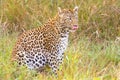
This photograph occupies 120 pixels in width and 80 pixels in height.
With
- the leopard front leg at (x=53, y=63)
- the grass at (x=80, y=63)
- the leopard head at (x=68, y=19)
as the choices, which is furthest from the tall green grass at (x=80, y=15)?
the leopard front leg at (x=53, y=63)

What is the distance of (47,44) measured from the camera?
22.9 feet

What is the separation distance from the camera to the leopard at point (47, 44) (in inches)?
273

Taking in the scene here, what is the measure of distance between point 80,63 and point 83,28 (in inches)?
78.7

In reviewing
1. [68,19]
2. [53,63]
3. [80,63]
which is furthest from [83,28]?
[80,63]

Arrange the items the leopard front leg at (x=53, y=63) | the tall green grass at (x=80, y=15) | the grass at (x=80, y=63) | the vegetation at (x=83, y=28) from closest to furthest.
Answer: the grass at (x=80, y=63) → the vegetation at (x=83, y=28) → the leopard front leg at (x=53, y=63) → the tall green grass at (x=80, y=15)

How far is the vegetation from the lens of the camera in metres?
6.78

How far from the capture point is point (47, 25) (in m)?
7.02

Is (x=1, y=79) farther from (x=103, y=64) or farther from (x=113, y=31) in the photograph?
(x=113, y=31)

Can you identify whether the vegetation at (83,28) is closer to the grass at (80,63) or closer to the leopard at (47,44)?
the grass at (80,63)

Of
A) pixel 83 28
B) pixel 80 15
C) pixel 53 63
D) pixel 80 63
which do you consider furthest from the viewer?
pixel 80 15

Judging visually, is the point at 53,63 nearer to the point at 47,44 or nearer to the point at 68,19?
the point at 47,44

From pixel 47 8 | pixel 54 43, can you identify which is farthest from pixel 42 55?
pixel 47 8

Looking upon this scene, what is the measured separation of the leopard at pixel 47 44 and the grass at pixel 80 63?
147mm

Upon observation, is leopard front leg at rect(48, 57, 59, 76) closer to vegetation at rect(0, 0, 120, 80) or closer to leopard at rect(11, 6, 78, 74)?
leopard at rect(11, 6, 78, 74)
